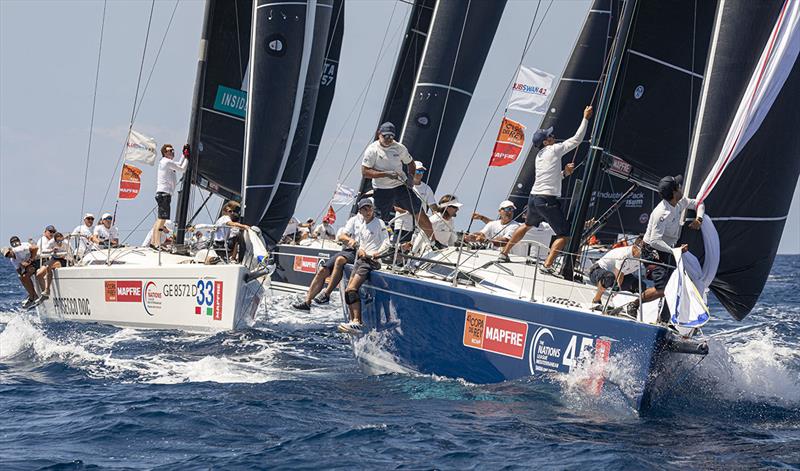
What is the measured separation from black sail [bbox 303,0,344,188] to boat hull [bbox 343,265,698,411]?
10968 mm

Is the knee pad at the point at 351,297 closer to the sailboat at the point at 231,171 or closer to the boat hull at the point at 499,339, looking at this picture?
the boat hull at the point at 499,339

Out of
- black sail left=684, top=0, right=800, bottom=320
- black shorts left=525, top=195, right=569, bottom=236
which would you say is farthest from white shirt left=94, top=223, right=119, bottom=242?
black sail left=684, top=0, right=800, bottom=320

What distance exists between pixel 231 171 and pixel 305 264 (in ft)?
11.7

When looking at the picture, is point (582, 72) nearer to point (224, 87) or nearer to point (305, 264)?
point (305, 264)

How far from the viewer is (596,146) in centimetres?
970

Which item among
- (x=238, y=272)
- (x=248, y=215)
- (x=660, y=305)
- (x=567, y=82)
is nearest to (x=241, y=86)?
(x=248, y=215)

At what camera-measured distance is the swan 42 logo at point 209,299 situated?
1219cm

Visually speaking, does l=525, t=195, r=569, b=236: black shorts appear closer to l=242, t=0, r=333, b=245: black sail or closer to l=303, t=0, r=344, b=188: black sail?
l=242, t=0, r=333, b=245: black sail

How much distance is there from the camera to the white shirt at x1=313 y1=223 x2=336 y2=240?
19111 mm

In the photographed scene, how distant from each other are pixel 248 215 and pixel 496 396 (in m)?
6.05

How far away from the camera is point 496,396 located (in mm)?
8078

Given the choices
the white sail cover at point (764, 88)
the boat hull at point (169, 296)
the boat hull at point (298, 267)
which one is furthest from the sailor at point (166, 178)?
the white sail cover at point (764, 88)

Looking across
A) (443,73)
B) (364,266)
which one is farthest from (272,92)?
(443,73)

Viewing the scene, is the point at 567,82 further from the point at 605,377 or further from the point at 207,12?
the point at 605,377
